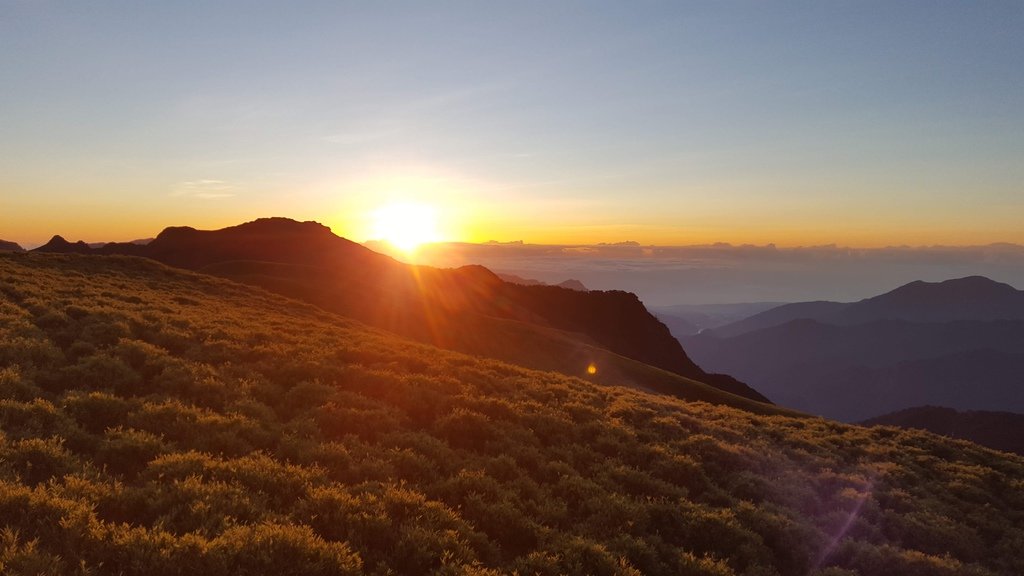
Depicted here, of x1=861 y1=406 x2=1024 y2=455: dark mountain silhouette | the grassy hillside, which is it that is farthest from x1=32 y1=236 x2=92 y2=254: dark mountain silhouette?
x1=861 y1=406 x2=1024 y2=455: dark mountain silhouette

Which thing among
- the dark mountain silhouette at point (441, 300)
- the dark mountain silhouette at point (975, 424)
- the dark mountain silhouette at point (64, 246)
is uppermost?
the dark mountain silhouette at point (64, 246)

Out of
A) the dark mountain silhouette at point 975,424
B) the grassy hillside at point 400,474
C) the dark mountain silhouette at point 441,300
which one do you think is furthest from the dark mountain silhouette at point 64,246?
the dark mountain silhouette at point 975,424

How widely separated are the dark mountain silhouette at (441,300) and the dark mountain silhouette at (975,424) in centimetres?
5081

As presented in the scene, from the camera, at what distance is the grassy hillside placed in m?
7.19

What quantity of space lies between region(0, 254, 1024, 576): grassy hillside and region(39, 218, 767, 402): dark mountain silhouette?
120 ft

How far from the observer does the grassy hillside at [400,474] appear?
719cm

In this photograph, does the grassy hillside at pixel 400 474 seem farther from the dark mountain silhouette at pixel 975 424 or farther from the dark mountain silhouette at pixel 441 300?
the dark mountain silhouette at pixel 975 424

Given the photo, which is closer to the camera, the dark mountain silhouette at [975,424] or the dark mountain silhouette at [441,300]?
the dark mountain silhouette at [441,300]

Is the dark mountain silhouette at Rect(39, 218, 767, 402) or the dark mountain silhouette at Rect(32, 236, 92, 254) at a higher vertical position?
the dark mountain silhouette at Rect(32, 236, 92, 254)

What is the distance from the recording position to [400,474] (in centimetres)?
1039

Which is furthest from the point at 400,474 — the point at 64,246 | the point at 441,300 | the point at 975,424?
the point at 64,246

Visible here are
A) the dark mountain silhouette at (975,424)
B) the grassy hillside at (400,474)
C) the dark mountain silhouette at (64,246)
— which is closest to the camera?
the grassy hillside at (400,474)

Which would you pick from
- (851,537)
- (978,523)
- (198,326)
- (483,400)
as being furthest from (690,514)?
(198,326)

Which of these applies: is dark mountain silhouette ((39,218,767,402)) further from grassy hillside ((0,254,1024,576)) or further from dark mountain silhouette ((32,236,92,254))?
grassy hillside ((0,254,1024,576))
